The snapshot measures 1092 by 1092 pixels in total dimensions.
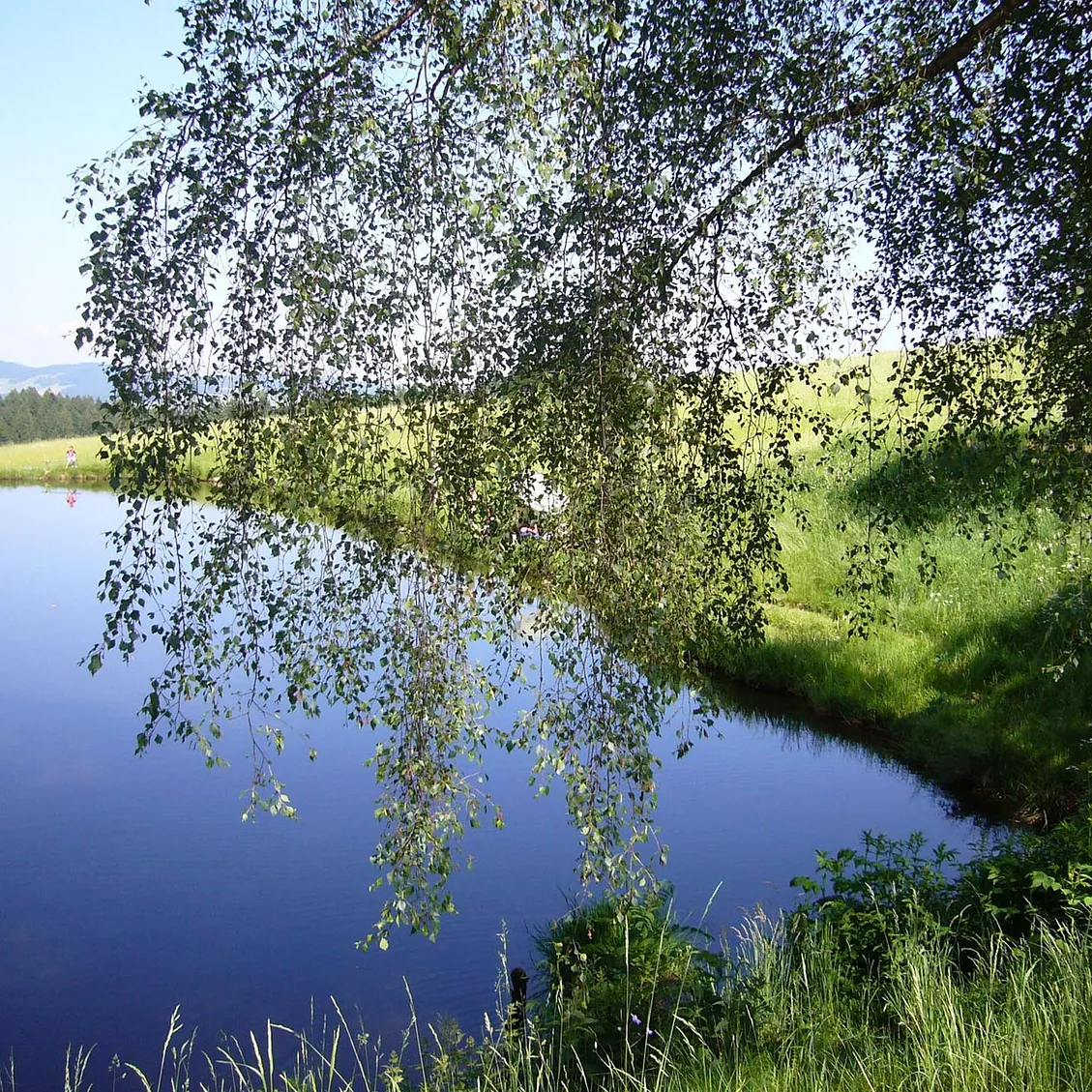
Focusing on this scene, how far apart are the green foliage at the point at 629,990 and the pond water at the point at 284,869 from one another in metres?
0.62

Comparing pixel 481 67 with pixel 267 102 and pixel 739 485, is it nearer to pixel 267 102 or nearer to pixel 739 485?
pixel 267 102

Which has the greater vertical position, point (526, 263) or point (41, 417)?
point (41, 417)

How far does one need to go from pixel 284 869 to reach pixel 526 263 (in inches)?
222

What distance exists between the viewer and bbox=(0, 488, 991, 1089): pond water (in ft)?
21.1

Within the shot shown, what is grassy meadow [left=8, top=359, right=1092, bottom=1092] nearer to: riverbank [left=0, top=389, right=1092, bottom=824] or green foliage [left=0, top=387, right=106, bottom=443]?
riverbank [left=0, top=389, right=1092, bottom=824]

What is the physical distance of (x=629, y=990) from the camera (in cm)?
444

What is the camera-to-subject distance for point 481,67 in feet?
13.1

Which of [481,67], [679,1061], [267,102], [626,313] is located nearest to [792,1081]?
[679,1061]

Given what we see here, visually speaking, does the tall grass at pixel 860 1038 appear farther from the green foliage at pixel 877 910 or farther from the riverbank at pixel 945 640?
the riverbank at pixel 945 640

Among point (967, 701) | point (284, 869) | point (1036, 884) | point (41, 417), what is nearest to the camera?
point (1036, 884)

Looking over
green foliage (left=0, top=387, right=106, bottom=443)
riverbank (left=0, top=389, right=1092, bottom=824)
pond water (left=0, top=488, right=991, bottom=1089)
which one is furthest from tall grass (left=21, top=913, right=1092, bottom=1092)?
A: green foliage (left=0, top=387, right=106, bottom=443)

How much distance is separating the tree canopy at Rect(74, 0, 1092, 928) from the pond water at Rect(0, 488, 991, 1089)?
2488 millimetres

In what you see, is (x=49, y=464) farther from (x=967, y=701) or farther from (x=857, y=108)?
(x=857, y=108)

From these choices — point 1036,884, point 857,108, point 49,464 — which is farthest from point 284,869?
point 49,464
